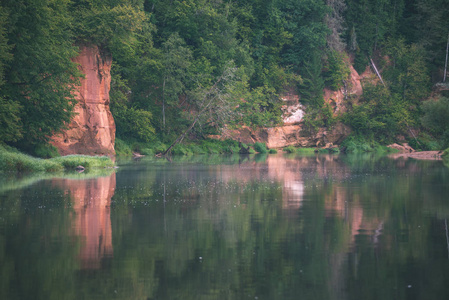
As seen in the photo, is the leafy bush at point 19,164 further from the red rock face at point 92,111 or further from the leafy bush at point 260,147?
the leafy bush at point 260,147

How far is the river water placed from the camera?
27.1 feet

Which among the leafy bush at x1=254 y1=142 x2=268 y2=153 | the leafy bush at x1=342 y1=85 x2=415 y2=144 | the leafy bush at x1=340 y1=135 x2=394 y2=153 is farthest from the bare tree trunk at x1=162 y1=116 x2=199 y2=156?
the leafy bush at x1=342 y1=85 x2=415 y2=144

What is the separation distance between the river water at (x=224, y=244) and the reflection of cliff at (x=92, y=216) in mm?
36

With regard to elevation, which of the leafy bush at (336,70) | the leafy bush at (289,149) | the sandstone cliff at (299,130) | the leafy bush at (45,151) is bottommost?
the leafy bush at (289,149)

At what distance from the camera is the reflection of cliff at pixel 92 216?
34.3ft

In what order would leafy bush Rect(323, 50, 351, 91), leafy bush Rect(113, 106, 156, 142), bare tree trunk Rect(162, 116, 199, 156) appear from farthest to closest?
leafy bush Rect(323, 50, 351, 91), bare tree trunk Rect(162, 116, 199, 156), leafy bush Rect(113, 106, 156, 142)

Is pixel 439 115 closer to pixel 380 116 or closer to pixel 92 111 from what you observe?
pixel 380 116

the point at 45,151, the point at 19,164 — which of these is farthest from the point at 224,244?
the point at 45,151

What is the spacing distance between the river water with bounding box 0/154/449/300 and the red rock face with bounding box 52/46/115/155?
87.7 ft

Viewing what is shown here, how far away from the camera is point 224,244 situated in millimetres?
11234

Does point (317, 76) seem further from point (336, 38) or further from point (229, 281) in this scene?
point (229, 281)

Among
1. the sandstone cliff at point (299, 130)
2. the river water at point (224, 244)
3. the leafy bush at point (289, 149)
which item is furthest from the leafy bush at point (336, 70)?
the river water at point (224, 244)

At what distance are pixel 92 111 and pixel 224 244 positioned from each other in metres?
40.3

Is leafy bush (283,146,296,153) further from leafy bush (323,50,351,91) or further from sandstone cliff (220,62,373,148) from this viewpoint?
leafy bush (323,50,351,91)
